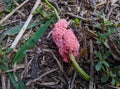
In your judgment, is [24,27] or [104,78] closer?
[104,78]

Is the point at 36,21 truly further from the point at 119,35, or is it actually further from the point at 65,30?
the point at 119,35

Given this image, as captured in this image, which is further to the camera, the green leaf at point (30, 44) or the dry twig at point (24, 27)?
the dry twig at point (24, 27)

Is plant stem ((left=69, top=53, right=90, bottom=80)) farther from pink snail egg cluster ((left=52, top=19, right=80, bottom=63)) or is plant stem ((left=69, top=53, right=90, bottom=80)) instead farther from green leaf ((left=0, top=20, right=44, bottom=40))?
green leaf ((left=0, top=20, right=44, bottom=40))

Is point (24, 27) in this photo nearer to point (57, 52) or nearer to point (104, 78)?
point (57, 52)

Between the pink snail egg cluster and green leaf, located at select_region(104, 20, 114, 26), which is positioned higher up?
green leaf, located at select_region(104, 20, 114, 26)

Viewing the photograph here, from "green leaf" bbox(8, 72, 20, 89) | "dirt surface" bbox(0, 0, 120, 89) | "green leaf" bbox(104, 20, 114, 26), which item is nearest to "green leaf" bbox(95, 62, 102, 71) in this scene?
"dirt surface" bbox(0, 0, 120, 89)

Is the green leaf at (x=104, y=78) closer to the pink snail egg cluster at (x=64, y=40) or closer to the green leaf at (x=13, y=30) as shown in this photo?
the pink snail egg cluster at (x=64, y=40)

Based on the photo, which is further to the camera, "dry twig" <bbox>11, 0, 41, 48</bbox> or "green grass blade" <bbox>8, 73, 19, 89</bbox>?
"dry twig" <bbox>11, 0, 41, 48</bbox>

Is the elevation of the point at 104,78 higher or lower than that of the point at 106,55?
lower

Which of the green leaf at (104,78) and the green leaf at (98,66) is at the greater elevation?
the green leaf at (98,66)

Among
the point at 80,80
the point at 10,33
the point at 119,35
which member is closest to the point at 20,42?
the point at 10,33

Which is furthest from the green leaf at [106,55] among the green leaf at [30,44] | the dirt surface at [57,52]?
the green leaf at [30,44]

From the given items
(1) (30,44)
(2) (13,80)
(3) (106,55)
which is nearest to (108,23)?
(3) (106,55)
